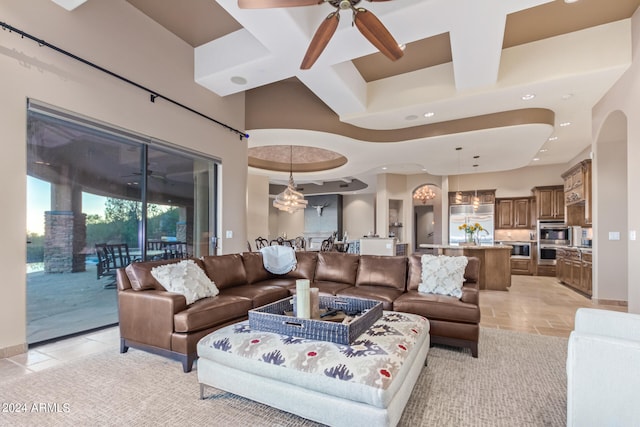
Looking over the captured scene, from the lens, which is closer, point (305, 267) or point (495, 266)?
point (305, 267)

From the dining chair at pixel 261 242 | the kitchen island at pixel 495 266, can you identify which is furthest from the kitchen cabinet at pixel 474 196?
the dining chair at pixel 261 242

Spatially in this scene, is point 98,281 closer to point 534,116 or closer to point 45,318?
point 45,318

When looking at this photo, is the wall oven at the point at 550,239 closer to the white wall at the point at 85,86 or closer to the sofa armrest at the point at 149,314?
the white wall at the point at 85,86

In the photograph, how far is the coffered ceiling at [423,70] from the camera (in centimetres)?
323

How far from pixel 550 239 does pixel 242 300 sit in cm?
874

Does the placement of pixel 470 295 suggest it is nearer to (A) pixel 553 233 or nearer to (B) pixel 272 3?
(B) pixel 272 3

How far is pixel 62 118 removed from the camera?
3307 millimetres

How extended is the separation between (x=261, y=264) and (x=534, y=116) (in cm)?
493

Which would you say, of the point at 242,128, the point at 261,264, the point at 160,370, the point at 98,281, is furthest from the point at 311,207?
the point at 160,370

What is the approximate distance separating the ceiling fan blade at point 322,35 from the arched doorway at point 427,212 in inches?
339

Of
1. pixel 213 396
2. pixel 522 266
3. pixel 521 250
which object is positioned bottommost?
pixel 522 266

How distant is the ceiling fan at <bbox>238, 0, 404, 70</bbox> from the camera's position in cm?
230

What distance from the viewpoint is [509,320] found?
4.21 m

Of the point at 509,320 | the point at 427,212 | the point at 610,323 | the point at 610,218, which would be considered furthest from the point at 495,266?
the point at 427,212
